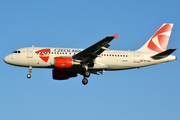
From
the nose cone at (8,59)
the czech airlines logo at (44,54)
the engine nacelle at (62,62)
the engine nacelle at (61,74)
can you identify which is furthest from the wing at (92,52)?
the nose cone at (8,59)

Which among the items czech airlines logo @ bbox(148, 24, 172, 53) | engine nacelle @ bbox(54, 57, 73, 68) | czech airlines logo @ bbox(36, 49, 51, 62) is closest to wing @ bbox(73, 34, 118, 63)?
engine nacelle @ bbox(54, 57, 73, 68)

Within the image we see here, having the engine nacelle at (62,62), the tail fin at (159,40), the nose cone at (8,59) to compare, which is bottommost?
the engine nacelle at (62,62)

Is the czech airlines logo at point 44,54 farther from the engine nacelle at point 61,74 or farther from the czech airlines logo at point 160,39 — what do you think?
the czech airlines logo at point 160,39

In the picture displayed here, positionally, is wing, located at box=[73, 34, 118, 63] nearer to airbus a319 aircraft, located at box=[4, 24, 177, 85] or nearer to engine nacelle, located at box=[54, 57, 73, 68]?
airbus a319 aircraft, located at box=[4, 24, 177, 85]

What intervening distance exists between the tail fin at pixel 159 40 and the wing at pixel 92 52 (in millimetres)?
7734

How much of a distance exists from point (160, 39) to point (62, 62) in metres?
14.4

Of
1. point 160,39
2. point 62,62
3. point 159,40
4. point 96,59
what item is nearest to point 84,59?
point 96,59

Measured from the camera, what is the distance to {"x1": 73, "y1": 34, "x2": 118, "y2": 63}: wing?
3406 cm

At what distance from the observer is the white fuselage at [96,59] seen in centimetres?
3750

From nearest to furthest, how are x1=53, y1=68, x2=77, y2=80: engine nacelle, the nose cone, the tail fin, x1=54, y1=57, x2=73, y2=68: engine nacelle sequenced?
1. x1=54, y1=57, x2=73, y2=68: engine nacelle
2. the nose cone
3. x1=53, y1=68, x2=77, y2=80: engine nacelle
4. the tail fin

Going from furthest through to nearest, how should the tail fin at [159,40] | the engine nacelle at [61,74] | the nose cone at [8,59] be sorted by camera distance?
the tail fin at [159,40]
the engine nacelle at [61,74]
the nose cone at [8,59]

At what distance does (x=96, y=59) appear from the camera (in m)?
37.8

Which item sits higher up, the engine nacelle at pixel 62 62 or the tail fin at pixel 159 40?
the tail fin at pixel 159 40

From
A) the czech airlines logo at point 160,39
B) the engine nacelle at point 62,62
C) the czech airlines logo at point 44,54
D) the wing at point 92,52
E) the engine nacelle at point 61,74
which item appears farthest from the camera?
the czech airlines logo at point 160,39
